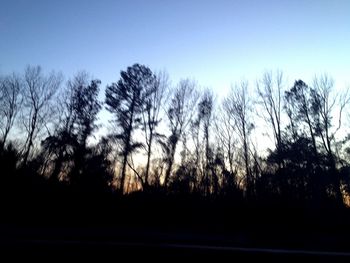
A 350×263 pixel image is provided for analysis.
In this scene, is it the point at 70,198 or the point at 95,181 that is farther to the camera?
the point at 95,181

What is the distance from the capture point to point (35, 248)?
1272mm

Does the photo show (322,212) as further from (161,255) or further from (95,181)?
(161,255)

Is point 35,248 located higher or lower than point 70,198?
lower

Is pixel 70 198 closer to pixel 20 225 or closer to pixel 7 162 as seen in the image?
pixel 20 225

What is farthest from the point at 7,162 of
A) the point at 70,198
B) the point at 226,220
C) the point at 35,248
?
the point at 35,248

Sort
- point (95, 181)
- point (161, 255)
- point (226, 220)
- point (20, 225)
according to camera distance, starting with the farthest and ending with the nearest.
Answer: point (95, 181), point (226, 220), point (20, 225), point (161, 255)

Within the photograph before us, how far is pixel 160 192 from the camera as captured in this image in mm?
13945

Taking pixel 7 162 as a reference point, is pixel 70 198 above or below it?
below

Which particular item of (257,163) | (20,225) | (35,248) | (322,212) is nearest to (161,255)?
(35,248)

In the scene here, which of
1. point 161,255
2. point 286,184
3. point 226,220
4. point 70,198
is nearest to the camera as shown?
point 161,255

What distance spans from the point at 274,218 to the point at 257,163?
31.3ft

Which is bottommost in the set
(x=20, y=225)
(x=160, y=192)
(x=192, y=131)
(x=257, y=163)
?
(x=20, y=225)

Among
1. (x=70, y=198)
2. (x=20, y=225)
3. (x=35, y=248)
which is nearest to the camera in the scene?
(x=35, y=248)

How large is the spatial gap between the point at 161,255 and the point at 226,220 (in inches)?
476
